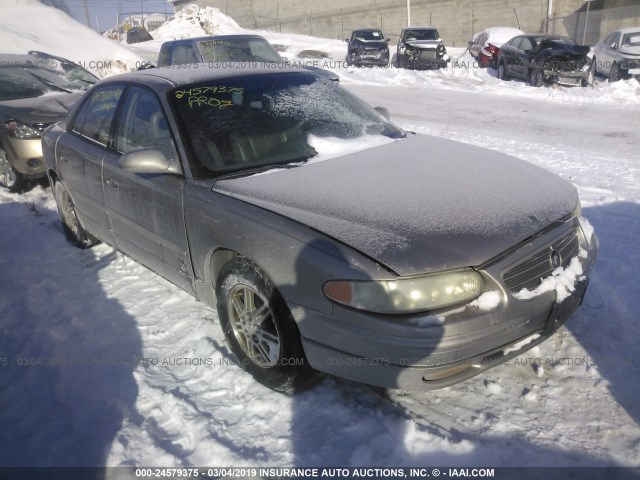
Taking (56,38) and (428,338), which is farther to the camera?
(56,38)

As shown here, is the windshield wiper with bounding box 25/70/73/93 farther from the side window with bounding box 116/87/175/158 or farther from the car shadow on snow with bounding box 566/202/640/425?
the car shadow on snow with bounding box 566/202/640/425

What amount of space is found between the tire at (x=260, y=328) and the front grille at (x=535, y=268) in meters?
1.06

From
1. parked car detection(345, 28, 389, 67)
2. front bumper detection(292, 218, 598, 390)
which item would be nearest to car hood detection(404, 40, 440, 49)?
parked car detection(345, 28, 389, 67)

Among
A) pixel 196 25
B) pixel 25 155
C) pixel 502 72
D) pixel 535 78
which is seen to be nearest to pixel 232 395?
pixel 25 155

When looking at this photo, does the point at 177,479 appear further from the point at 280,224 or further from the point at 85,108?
the point at 85,108

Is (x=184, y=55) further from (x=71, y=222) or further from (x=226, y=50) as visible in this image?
(x=71, y=222)

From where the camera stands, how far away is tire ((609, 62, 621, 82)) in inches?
560

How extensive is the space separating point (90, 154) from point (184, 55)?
709 centimetres

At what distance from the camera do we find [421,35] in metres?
20.2

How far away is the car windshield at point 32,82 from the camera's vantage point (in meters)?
7.38

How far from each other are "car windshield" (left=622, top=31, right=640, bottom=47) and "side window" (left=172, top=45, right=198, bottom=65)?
11927 millimetres

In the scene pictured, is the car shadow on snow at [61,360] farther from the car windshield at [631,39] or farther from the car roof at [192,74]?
the car windshield at [631,39]

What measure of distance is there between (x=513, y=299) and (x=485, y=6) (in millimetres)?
30425

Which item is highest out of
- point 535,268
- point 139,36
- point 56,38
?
point 139,36
